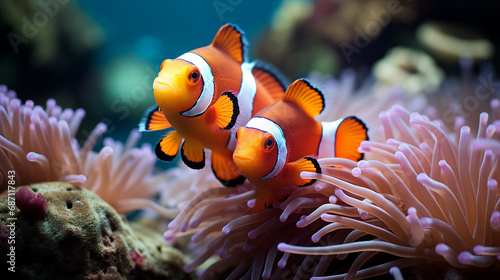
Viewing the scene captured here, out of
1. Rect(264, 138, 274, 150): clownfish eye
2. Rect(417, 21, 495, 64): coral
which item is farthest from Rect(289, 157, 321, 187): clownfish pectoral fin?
Rect(417, 21, 495, 64): coral

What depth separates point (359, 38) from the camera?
2.91 metres

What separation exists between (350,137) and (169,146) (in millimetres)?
584

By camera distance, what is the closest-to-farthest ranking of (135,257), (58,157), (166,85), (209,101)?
(166,85), (209,101), (135,257), (58,157)

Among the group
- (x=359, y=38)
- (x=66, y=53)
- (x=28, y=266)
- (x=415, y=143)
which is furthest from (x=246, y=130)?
(x=359, y=38)

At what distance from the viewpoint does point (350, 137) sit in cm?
118

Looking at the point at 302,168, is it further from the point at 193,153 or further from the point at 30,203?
the point at 30,203

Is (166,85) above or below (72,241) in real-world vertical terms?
above

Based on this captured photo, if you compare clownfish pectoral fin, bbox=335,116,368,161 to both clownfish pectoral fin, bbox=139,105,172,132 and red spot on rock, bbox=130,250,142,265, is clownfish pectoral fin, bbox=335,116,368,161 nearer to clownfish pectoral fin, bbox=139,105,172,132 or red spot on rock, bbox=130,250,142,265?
clownfish pectoral fin, bbox=139,105,172,132

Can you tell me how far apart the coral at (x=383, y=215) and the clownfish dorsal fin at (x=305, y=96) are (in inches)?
7.0

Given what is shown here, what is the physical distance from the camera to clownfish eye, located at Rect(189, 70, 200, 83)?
36.6 inches

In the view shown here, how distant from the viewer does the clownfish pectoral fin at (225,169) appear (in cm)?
113

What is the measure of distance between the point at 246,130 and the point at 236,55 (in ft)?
1.13

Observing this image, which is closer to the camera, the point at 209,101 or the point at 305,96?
the point at 209,101

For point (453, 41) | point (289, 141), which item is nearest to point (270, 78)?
point (289, 141)
